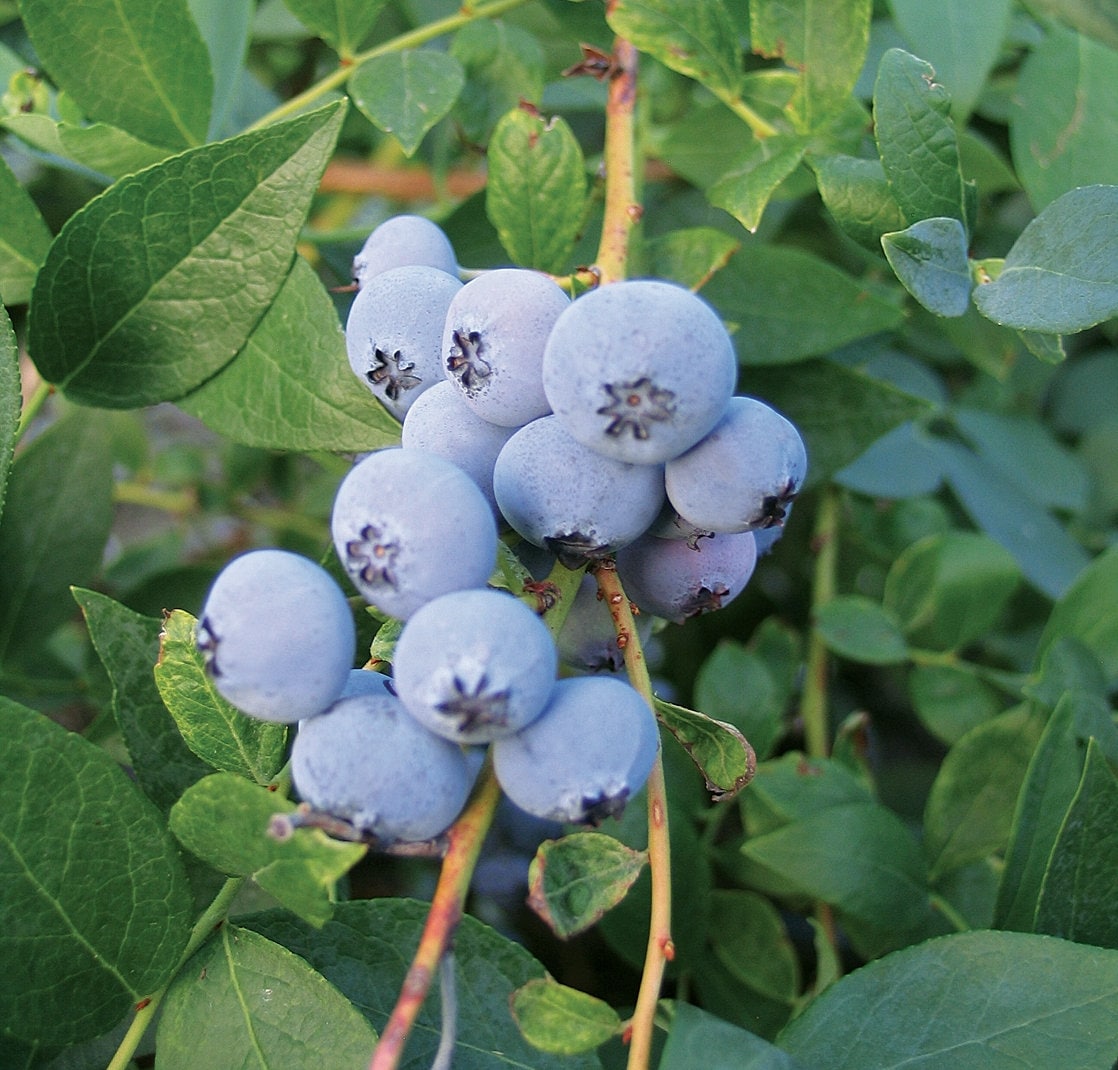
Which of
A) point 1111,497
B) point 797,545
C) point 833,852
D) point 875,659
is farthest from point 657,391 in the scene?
point 1111,497

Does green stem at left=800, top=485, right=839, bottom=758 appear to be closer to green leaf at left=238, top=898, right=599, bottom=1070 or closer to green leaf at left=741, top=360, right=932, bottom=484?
green leaf at left=741, top=360, right=932, bottom=484

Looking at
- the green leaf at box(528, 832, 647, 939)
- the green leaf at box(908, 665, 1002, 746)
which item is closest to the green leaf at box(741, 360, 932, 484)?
the green leaf at box(908, 665, 1002, 746)

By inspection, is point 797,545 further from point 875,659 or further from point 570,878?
point 570,878

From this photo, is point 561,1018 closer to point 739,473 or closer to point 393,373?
point 739,473

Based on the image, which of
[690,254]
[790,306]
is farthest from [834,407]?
[690,254]

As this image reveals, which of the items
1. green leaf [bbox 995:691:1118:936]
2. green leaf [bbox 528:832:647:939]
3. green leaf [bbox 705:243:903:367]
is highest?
green leaf [bbox 528:832:647:939]

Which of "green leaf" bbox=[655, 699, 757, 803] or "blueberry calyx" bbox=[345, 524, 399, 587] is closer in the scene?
"blueberry calyx" bbox=[345, 524, 399, 587]

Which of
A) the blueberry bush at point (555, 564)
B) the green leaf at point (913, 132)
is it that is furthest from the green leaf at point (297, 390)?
the green leaf at point (913, 132)
